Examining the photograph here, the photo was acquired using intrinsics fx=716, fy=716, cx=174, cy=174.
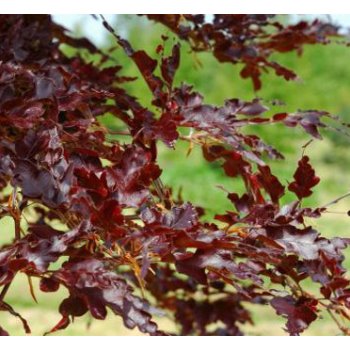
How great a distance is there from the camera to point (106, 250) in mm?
1280

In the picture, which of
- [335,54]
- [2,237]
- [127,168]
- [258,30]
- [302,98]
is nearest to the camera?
[127,168]

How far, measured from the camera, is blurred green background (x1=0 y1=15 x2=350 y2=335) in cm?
599

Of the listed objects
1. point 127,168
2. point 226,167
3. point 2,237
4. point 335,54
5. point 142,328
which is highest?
point 335,54

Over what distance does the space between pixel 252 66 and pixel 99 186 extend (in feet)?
3.83

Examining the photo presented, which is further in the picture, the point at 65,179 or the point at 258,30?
the point at 258,30

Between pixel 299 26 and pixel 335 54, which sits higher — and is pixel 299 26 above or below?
below

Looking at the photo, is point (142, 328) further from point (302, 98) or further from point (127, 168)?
point (302, 98)

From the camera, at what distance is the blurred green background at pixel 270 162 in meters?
5.99

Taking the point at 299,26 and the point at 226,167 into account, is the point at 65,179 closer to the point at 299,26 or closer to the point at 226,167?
the point at 226,167

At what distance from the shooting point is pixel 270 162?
41.9 feet
